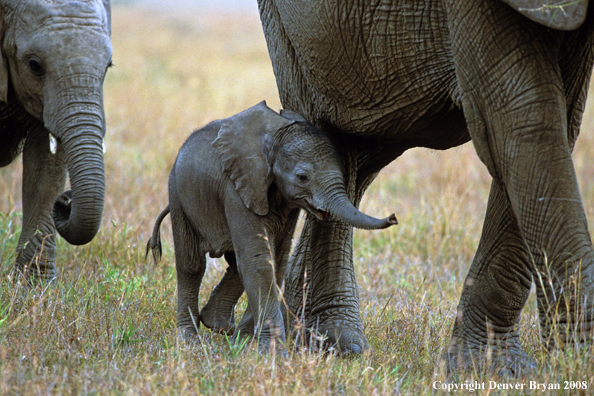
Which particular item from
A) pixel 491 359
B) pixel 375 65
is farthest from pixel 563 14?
pixel 491 359

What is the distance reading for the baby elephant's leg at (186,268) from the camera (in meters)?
3.91

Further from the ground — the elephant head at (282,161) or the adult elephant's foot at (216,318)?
the elephant head at (282,161)

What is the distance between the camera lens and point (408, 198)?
8.35m

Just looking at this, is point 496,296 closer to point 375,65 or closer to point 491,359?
point 491,359

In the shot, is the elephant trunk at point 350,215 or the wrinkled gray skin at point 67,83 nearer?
the elephant trunk at point 350,215

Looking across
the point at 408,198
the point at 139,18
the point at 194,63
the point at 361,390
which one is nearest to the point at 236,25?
the point at 139,18

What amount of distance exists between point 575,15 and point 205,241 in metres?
2.00

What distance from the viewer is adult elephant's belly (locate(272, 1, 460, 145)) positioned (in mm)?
3281

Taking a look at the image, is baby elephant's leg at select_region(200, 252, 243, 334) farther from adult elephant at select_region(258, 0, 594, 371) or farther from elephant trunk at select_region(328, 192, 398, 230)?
elephant trunk at select_region(328, 192, 398, 230)

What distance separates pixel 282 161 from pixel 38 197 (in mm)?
2145

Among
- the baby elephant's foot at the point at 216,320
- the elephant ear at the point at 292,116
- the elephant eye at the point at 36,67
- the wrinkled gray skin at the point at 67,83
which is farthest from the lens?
the elephant eye at the point at 36,67

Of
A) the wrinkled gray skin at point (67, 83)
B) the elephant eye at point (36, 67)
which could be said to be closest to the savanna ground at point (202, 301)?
the wrinkled gray skin at point (67, 83)

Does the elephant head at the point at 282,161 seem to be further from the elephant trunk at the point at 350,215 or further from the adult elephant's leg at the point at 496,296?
the adult elephant's leg at the point at 496,296

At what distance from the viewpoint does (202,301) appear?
191 inches
